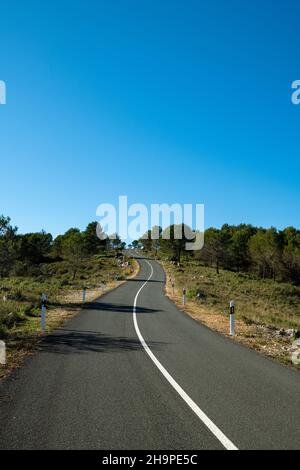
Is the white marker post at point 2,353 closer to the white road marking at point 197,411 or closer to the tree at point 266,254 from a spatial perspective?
the white road marking at point 197,411

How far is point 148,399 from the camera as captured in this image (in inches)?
243

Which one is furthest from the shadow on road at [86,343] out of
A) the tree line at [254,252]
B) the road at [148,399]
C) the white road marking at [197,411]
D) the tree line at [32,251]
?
the tree line at [254,252]

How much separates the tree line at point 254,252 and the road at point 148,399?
65.6m

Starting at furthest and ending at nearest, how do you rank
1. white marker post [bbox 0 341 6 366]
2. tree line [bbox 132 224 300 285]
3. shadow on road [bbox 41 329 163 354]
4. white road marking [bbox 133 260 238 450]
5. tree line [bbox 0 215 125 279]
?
tree line [bbox 132 224 300 285] < tree line [bbox 0 215 125 279] < shadow on road [bbox 41 329 163 354] < white marker post [bbox 0 341 6 366] < white road marking [bbox 133 260 238 450]

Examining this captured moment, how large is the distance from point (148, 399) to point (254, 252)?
79884 millimetres

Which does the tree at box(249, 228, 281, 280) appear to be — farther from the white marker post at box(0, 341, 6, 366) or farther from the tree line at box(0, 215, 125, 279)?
the white marker post at box(0, 341, 6, 366)

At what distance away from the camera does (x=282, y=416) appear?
5.52m

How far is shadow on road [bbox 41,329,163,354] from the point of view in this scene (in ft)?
33.3

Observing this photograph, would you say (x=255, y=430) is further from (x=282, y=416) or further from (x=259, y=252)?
(x=259, y=252)

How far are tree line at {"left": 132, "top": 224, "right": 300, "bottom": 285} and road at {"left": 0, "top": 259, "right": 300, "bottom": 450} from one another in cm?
6559

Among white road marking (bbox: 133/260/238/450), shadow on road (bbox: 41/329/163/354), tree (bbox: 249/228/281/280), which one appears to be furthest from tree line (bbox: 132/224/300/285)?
white road marking (bbox: 133/260/238/450)

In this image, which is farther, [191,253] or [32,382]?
[191,253]
